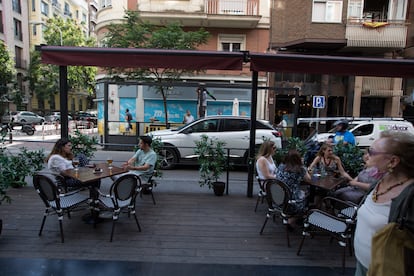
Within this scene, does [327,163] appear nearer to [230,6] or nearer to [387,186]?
[387,186]

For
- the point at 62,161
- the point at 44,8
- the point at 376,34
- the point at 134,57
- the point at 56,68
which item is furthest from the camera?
the point at 44,8

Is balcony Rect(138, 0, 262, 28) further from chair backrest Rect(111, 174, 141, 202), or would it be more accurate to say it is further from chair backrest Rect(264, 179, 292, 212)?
chair backrest Rect(264, 179, 292, 212)

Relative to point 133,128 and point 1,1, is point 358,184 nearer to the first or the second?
point 133,128

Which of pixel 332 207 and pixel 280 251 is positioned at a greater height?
pixel 332 207

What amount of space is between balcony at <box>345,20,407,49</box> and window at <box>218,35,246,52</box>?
5.76m

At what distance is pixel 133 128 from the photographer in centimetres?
1177

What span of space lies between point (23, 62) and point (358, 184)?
134 feet

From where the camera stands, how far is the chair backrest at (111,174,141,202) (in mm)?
3574

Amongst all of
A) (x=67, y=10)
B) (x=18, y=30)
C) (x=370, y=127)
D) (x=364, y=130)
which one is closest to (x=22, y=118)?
(x=18, y=30)

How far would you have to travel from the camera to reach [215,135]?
28.0 feet

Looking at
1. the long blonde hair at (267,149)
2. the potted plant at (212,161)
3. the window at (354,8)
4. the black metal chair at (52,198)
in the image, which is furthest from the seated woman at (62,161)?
the window at (354,8)

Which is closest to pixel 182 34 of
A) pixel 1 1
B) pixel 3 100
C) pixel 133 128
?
pixel 133 128

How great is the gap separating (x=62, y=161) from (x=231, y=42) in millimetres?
14785

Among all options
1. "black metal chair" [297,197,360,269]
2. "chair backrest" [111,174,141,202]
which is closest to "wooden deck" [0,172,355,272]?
"black metal chair" [297,197,360,269]
